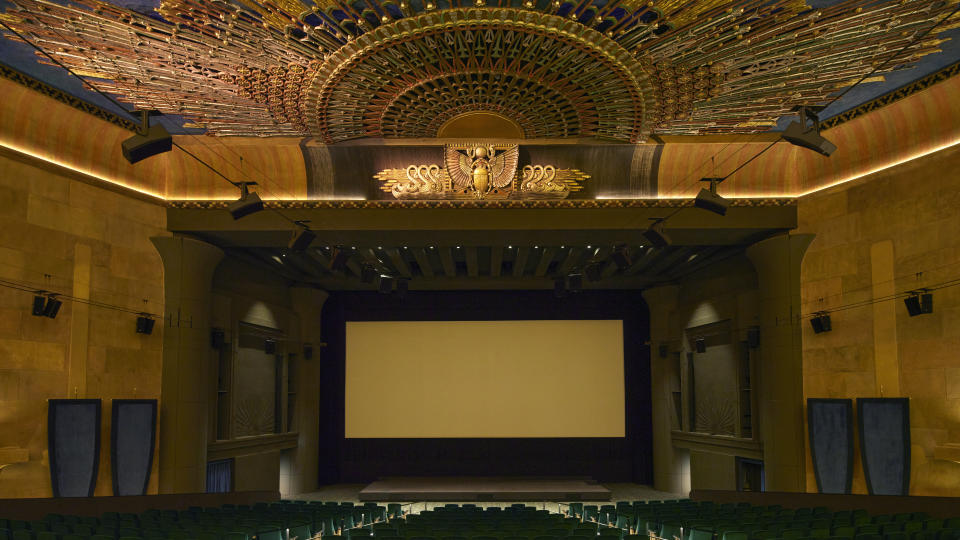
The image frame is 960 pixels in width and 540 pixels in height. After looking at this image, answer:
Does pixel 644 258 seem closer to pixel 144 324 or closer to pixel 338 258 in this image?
pixel 338 258

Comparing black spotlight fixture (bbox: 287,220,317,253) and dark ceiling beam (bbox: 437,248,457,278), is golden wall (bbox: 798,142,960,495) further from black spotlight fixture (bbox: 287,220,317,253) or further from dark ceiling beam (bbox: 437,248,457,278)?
black spotlight fixture (bbox: 287,220,317,253)

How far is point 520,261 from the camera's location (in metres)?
19.5

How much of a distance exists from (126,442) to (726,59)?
11.9 meters

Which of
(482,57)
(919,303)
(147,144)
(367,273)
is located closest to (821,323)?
(919,303)

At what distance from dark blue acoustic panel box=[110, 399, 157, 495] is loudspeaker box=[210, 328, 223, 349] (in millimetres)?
2405

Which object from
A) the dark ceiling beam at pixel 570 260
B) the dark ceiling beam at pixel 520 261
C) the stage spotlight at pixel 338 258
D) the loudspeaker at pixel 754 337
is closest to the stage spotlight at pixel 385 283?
the stage spotlight at pixel 338 258

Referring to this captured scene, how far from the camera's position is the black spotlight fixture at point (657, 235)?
46.9ft

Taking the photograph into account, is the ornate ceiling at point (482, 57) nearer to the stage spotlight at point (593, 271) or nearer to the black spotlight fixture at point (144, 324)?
the black spotlight fixture at point (144, 324)

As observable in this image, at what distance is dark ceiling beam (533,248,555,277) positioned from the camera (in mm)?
18312

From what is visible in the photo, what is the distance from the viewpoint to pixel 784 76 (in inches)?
300

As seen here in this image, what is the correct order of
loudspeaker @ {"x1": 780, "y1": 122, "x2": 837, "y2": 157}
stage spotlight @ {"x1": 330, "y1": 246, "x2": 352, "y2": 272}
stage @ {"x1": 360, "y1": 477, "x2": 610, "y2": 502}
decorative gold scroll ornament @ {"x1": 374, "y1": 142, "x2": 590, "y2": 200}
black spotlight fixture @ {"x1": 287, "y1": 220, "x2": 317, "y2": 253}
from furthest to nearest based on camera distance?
1. stage @ {"x1": 360, "y1": 477, "x2": 610, "y2": 502}
2. stage spotlight @ {"x1": 330, "y1": 246, "x2": 352, "y2": 272}
3. decorative gold scroll ornament @ {"x1": 374, "y1": 142, "x2": 590, "y2": 200}
4. black spotlight fixture @ {"x1": 287, "y1": 220, "x2": 317, "y2": 253}
5. loudspeaker @ {"x1": 780, "y1": 122, "x2": 837, "y2": 157}

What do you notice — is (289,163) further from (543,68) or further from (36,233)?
(543,68)

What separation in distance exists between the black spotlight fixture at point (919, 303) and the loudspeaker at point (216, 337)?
12949 millimetres

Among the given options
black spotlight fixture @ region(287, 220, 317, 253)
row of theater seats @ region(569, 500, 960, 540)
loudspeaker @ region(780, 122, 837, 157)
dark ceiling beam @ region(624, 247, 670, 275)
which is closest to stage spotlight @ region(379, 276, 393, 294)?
black spotlight fixture @ region(287, 220, 317, 253)
